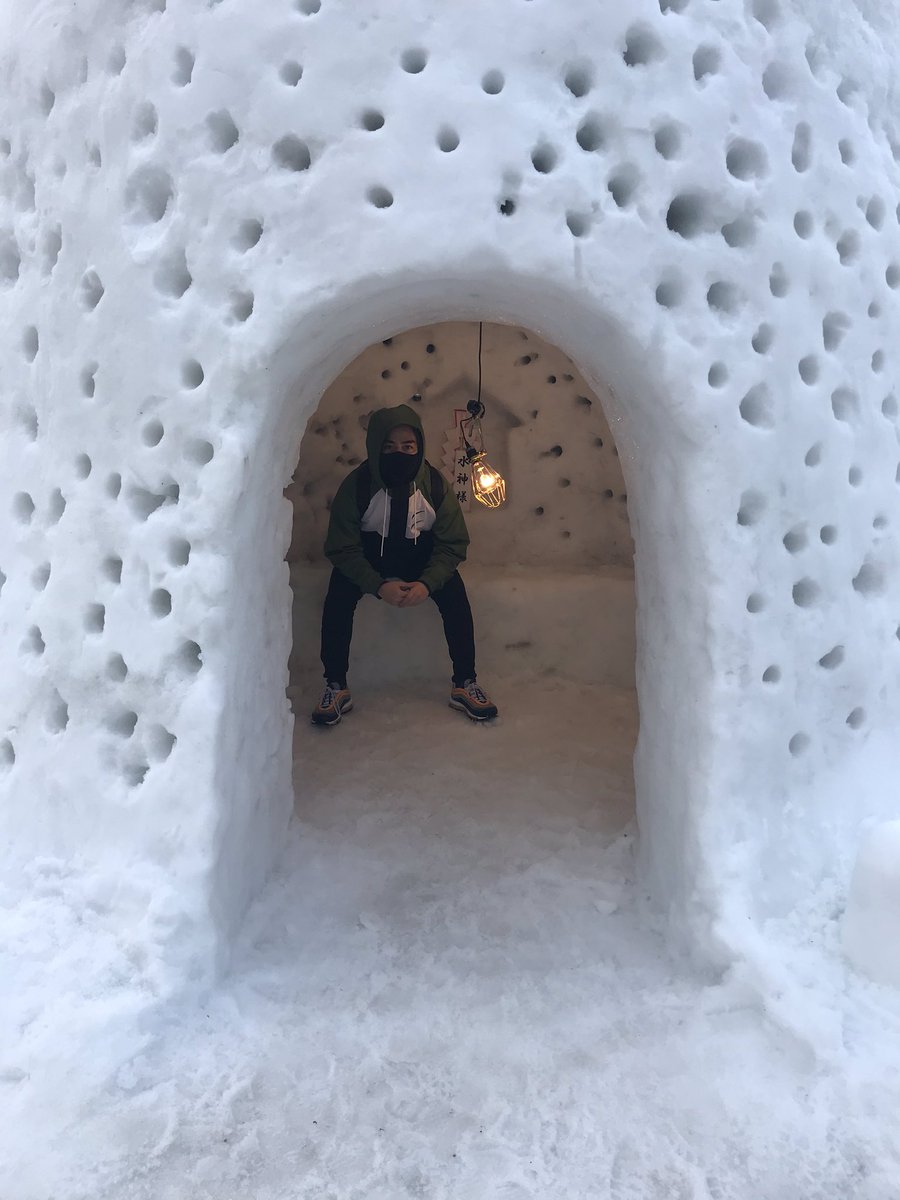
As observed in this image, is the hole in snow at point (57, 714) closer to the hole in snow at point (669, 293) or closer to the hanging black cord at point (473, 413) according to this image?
the hole in snow at point (669, 293)

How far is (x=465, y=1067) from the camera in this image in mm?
1783

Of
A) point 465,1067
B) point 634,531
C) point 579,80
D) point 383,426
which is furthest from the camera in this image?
point 383,426

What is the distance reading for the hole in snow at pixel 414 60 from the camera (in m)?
1.82

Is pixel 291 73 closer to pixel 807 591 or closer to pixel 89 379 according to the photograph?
pixel 89 379

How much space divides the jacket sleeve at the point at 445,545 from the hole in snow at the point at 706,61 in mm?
2029

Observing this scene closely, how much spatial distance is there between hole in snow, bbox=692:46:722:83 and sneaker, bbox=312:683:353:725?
2596 mm

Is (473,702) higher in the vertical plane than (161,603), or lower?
lower

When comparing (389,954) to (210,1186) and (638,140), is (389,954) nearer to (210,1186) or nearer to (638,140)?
(210,1186)

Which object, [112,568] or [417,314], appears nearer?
[112,568]

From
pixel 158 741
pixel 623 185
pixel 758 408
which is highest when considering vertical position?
pixel 623 185

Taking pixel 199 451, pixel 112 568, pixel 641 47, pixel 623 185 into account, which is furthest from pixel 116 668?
pixel 641 47

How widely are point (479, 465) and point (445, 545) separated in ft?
2.54

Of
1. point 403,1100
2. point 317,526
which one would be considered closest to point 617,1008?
point 403,1100

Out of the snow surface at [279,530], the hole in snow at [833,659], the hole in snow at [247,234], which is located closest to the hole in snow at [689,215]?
the snow surface at [279,530]
